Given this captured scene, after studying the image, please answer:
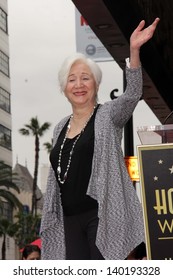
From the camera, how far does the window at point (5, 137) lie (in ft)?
317

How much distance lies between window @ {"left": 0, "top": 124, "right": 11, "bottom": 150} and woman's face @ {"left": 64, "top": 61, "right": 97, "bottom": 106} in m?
91.4

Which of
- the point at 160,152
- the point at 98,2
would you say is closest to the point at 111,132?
the point at 160,152

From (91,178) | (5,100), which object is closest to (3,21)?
(5,100)

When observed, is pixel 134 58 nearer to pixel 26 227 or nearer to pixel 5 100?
pixel 26 227

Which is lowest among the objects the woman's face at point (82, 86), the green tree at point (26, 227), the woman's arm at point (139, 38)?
the woman's face at point (82, 86)

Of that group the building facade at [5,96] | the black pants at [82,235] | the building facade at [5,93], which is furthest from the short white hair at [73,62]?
the building facade at [5,96]

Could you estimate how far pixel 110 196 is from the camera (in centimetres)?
438

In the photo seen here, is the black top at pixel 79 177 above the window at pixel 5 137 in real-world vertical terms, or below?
below

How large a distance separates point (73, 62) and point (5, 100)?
9555 centimetres

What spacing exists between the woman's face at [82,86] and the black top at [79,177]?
202 mm

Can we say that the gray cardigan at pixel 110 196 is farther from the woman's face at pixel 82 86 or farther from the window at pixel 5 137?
the window at pixel 5 137

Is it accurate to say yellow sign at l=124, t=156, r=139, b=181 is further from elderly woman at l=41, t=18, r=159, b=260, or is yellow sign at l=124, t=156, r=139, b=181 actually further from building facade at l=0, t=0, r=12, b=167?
building facade at l=0, t=0, r=12, b=167

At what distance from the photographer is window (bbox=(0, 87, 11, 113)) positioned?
9831cm

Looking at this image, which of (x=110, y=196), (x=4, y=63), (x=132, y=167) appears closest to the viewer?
(x=110, y=196)
